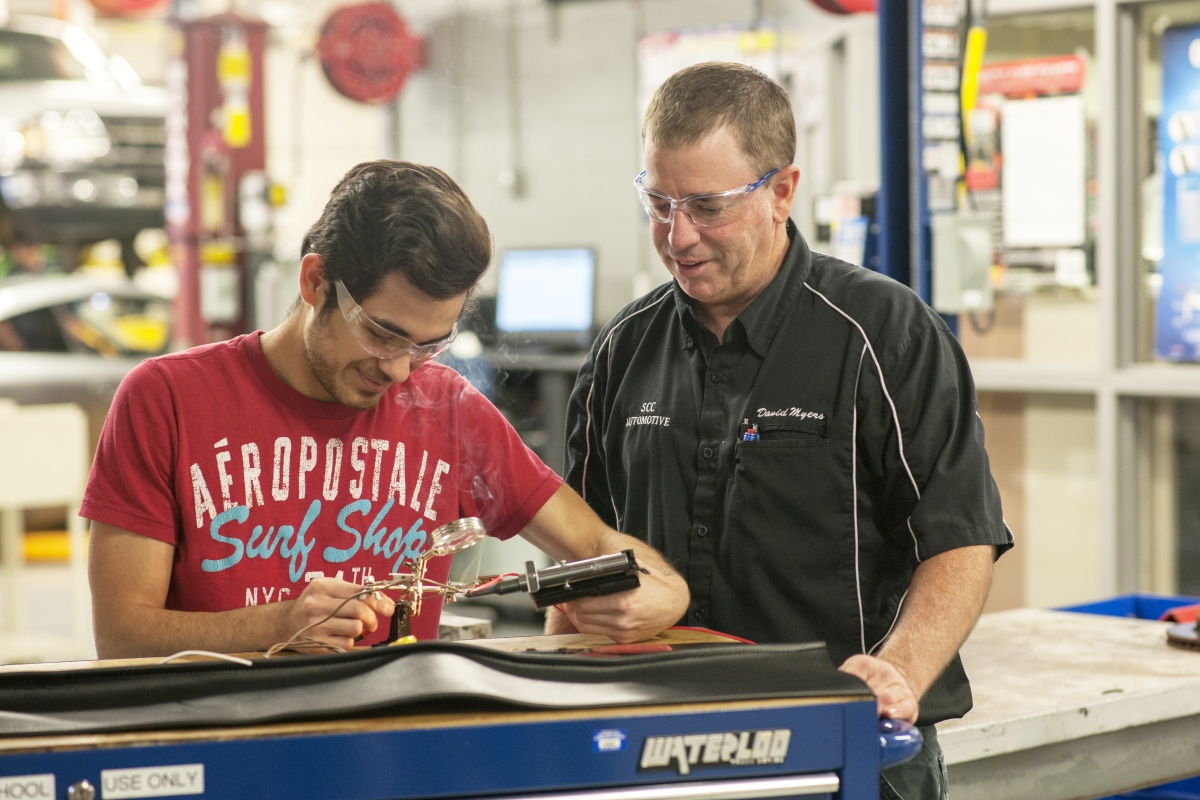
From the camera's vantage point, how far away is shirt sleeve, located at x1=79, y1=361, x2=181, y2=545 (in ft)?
5.01

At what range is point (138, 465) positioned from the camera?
61.2 inches

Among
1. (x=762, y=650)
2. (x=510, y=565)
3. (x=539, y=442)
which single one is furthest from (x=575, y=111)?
(x=762, y=650)

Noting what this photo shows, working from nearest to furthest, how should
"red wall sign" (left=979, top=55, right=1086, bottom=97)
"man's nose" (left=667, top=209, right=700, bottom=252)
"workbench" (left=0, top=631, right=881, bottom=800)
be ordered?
1. "workbench" (left=0, top=631, right=881, bottom=800)
2. "man's nose" (left=667, top=209, right=700, bottom=252)
3. "red wall sign" (left=979, top=55, right=1086, bottom=97)

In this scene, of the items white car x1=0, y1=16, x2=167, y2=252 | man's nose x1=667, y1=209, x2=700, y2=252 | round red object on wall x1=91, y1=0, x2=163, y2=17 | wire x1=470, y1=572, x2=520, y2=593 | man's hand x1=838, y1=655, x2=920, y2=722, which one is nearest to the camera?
man's hand x1=838, y1=655, x2=920, y2=722

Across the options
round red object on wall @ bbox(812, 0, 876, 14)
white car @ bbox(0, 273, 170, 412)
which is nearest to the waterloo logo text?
round red object on wall @ bbox(812, 0, 876, 14)

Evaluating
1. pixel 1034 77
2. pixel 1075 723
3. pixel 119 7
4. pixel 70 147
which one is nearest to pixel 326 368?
pixel 1075 723

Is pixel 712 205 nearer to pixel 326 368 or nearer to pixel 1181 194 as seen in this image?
pixel 326 368

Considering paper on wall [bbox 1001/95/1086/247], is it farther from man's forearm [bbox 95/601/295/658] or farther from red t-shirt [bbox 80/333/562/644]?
man's forearm [bbox 95/601/295/658]

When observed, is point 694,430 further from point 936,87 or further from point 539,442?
point 539,442

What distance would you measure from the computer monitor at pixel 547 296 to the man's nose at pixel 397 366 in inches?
207

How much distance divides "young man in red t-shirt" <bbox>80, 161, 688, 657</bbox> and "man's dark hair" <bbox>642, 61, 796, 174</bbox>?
0.95 feet

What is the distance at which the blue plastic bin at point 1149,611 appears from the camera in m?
2.89

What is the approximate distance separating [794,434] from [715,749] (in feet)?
2.19

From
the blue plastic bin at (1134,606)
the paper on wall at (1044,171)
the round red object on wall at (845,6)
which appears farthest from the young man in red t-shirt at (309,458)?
the paper on wall at (1044,171)
